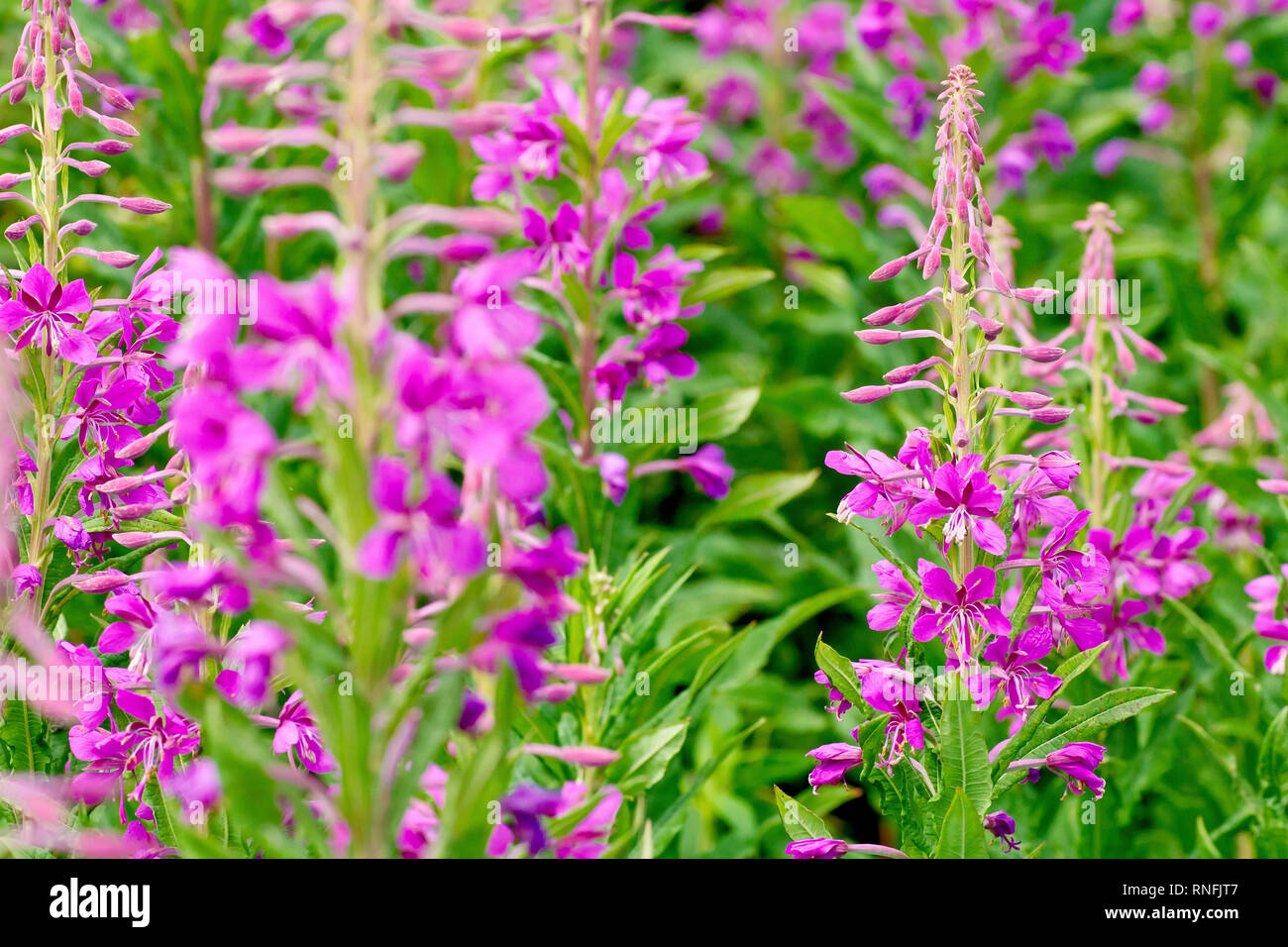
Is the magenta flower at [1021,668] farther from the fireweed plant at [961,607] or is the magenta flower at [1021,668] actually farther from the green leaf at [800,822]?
the green leaf at [800,822]

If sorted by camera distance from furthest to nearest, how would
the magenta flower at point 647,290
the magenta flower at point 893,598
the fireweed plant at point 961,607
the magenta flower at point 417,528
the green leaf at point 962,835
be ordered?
the magenta flower at point 647,290 < the magenta flower at point 893,598 < the fireweed plant at point 961,607 < the green leaf at point 962,835 < the magenta flower at point 417,528

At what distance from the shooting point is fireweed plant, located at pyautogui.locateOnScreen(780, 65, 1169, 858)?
221 centimetres

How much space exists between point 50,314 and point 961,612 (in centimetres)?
186

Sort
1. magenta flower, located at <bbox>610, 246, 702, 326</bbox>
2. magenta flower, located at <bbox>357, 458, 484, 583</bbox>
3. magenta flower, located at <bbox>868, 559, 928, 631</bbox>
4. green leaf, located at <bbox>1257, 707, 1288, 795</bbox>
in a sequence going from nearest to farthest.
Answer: magenta flower, located at <bbox>357, 458, 484, 583</bbox> → magenta flower, located at <bbox>868, 559, 928, 631</bbox> → green leaf, located at <bbox>1257, 707, 1288, 795</bbox> → magenta flower, located at <bbox>610, 246, 702, 326</bbox>

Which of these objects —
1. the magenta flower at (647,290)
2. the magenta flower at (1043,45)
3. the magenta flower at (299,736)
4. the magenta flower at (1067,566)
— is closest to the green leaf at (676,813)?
the magenta flower at (1067,566)

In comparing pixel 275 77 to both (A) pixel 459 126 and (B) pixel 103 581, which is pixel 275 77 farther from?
(B) pixel 103 581

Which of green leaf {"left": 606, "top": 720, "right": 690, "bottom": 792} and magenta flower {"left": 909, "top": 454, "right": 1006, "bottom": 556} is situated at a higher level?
magenta flower {"left": 909, "top": 454, "right": 1006, "bottom": 556}

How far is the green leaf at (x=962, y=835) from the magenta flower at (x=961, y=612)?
279 mm

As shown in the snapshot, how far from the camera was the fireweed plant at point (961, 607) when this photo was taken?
2209 mm

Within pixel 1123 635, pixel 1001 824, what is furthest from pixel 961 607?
pixel 1123 635

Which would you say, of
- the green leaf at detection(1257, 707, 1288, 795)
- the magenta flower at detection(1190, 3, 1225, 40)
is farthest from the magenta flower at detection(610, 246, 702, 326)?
the magenta flower at detection(1190, 3, 1225, 40)

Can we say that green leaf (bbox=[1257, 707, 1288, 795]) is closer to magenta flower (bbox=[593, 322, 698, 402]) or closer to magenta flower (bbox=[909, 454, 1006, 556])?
magenta flower (bbox=[909, 454, 1006, 556])

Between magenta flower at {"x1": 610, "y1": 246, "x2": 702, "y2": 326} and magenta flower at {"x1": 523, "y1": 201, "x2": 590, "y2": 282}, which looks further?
magenta flower at {"x1": 610, "y1": 246, "x2": 702, "y2": 326}

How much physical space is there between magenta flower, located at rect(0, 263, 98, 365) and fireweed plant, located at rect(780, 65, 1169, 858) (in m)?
1.48
